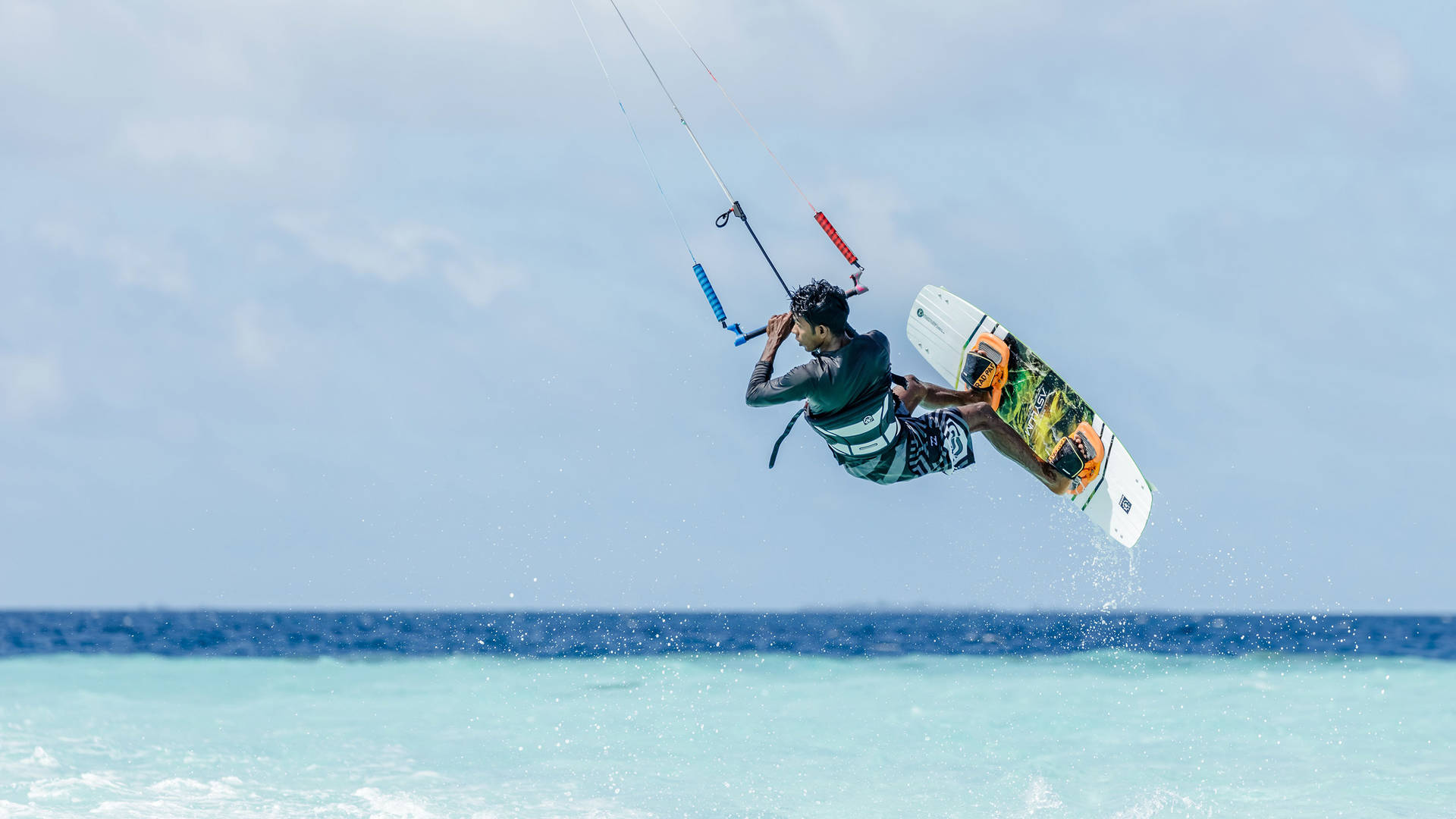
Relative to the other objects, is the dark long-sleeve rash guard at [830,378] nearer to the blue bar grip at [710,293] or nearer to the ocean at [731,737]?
the blue bar grip at [710,293]

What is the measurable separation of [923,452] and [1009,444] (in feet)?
2.73

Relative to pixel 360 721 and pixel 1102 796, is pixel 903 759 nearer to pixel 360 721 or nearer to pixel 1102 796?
pixel 1102 796

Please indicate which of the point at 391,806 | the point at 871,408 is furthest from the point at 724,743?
the point at 871,408

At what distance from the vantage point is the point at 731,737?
14.7m

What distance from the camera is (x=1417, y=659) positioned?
27.5 m

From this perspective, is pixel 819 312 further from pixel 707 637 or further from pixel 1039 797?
pixel 707 637

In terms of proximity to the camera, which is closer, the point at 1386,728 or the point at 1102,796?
the point at 1102,796

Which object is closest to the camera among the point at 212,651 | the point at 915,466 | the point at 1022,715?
the point at 915,466

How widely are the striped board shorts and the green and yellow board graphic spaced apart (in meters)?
1.32

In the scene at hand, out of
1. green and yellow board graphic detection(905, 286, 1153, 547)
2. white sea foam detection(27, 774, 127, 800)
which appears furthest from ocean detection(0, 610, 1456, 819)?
green and yellow board graphic detection(905, 286, 1153, 547)

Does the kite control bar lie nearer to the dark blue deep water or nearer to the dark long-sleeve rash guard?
the dark long-sleeve rash guard

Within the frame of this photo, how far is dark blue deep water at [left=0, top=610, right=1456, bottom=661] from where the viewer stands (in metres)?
33.4

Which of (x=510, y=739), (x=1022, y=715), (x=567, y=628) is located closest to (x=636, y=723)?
(x=510, y=739)

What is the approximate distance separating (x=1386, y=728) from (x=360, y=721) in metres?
12.1
